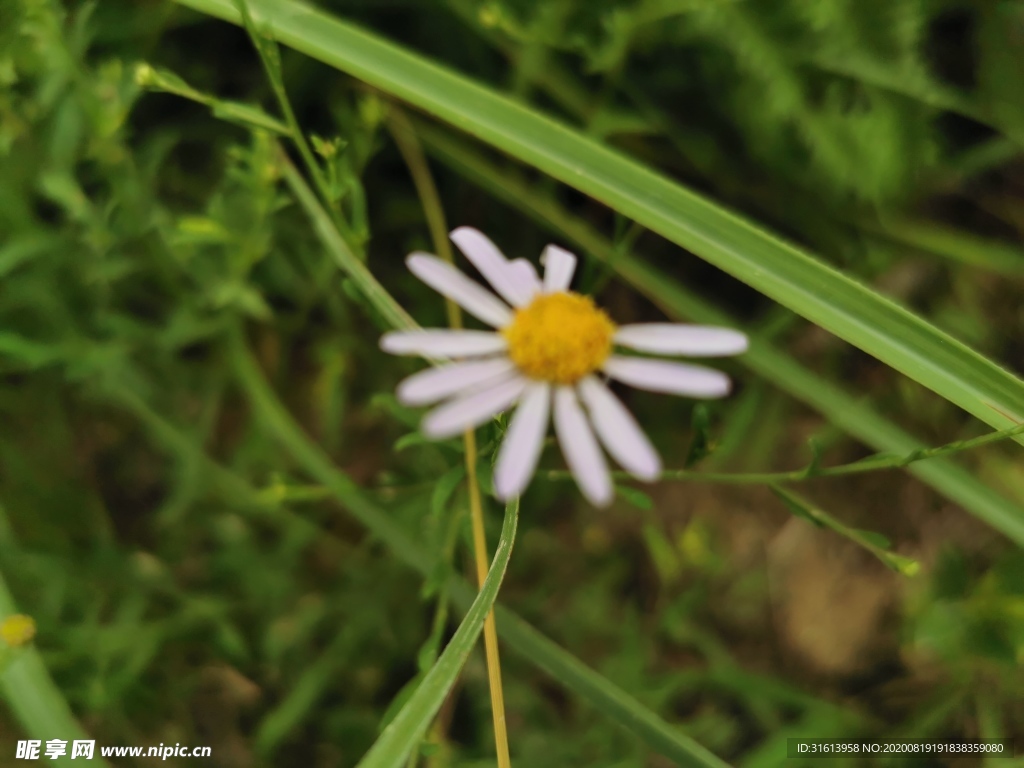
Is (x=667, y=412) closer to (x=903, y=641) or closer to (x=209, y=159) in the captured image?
(x=903, y=641)

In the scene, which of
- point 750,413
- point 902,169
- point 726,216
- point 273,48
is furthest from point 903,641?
point 273,48

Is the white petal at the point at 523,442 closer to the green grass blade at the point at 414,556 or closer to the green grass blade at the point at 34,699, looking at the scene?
the green grass blade at the point at 414,556

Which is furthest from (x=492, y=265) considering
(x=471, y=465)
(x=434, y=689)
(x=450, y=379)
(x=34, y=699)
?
(x=34, y=699)

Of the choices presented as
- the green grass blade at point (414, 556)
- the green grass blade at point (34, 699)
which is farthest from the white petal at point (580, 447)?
the green grass blade at point (34, 699)

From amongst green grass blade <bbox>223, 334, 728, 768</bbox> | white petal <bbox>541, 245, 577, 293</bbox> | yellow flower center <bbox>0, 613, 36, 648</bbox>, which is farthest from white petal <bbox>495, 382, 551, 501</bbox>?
yellow flower center <bbox>0, 613, 36, 648</bbox>

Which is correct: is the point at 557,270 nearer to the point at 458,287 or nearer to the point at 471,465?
the point at 458,287
